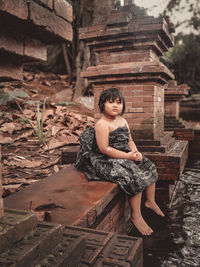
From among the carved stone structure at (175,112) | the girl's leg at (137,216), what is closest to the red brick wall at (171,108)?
the carved stone structure at (175,112)

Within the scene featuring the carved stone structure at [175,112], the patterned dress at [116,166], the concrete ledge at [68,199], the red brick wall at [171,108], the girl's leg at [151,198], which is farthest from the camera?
the red brick wall at [171,108]

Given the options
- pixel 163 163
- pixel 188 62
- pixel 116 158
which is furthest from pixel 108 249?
pixel 188 62

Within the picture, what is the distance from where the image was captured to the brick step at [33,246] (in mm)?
1073

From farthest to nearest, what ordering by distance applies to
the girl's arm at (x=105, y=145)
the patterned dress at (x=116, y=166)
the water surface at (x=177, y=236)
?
1. the girl's arm at (x=105, y=145)
2. the patterned dress at (x=116, y=166)
3. the water surface at (x=177, y=236)

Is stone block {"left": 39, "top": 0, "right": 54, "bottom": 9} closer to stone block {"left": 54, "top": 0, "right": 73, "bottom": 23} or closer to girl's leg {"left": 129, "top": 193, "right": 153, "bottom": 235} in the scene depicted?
stone block {"left": 54, "top": 0, "right": 73, "bottom": 23}

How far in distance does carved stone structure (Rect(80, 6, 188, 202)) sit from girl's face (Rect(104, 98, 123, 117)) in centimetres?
88

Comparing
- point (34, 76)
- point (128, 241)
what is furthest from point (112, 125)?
point (34, 76)

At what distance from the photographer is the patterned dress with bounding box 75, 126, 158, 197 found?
2.60m

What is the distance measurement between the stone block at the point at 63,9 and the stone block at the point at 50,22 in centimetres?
3

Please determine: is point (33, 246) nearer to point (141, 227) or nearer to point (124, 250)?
point (124, 250)

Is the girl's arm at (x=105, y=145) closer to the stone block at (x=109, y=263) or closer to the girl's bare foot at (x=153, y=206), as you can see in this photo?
the girl's bare foot at (x=153, y=206)

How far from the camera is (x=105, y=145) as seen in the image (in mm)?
2717

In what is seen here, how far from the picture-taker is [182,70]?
14.8 m

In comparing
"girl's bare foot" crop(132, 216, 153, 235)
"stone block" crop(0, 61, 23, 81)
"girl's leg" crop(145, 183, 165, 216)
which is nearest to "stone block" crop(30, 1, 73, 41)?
"stone block" crop(0, 61, 23, 81)
